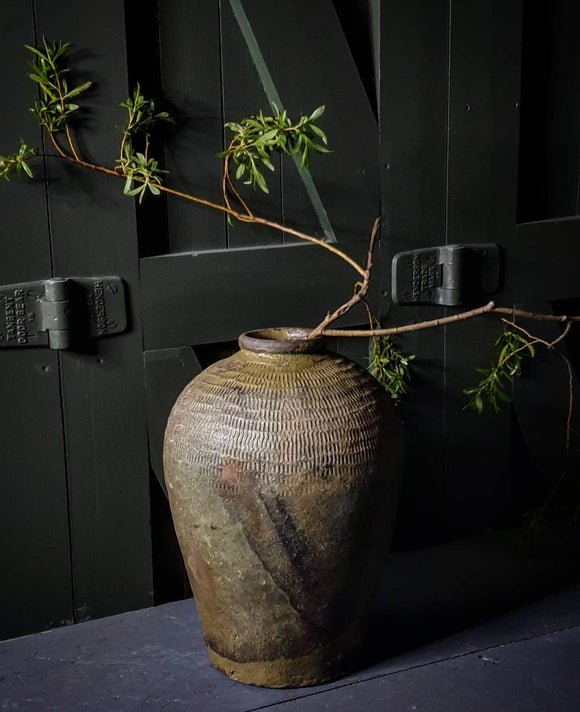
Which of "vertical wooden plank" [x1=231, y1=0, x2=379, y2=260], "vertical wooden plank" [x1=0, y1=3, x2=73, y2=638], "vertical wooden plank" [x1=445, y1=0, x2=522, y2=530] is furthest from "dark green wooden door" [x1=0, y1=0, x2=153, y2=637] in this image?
"vertical wooden plank" [x1=445, y1=0, x2=522, y2=530]

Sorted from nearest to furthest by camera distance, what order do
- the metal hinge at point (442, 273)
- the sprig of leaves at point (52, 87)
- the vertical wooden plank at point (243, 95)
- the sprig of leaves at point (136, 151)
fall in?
the sprig of leaves at point (52, 87) < the sprig of leaves at point (136, 151) < the vertical wooden plank at point (243, 95) < the metal hinge at point (442, 273)

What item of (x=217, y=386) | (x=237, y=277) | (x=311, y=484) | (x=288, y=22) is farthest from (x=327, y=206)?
(x=311, y=484)

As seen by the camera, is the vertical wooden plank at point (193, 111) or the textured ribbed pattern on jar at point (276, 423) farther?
the vertical wooden plank at point (193, 111)

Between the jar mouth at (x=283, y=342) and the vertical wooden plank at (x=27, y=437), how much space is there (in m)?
0.53

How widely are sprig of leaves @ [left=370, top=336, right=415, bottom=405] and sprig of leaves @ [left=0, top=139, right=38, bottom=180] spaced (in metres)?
1.10

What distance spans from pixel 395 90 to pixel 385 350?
2.44ft

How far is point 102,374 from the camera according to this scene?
241cm

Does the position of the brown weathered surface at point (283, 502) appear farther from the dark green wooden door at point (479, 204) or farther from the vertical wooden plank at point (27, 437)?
the dark green wooden door at point (479, 204)

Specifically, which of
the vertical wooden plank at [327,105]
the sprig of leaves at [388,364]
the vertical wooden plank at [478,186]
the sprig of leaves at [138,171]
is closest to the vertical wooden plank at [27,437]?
the sprig of leaves at [138,171]

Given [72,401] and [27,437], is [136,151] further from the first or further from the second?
[27,437]

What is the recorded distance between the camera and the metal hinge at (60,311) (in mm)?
2279

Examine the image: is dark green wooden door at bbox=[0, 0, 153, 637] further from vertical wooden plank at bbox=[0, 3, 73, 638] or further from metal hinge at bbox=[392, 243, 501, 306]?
metal hinge at bbox=[392, 243, 501, 306]

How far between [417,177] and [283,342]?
80 cm

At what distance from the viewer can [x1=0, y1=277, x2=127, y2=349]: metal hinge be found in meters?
2.28
